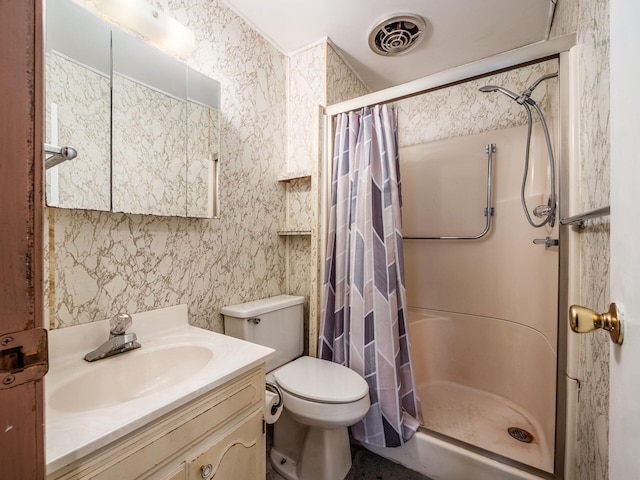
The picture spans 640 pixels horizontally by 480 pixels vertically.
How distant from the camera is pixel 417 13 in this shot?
1.44 meters

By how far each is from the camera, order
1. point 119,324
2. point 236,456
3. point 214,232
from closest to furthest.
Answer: point 236,456, point 119,324, point 214,232

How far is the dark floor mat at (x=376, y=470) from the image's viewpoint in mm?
1288

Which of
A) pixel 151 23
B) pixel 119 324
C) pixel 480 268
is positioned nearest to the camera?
pixel 119 324

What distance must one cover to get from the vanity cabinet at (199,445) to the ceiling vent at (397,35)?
5.94 ft

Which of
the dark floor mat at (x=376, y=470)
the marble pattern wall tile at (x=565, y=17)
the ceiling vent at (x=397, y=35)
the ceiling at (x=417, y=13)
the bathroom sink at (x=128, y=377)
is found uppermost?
the ceiling at (x=417, y=13)

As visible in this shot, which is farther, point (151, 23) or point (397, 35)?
point (397, 35)

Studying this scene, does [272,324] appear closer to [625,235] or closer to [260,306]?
[260,306]

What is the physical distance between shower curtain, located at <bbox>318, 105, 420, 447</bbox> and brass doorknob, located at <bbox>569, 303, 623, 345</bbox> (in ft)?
3.12

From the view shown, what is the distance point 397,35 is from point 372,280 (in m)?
1.42

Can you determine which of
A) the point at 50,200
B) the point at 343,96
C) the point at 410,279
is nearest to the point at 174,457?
the point at 50,200

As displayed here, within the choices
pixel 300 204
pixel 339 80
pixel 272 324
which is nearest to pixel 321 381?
pixel 272 324

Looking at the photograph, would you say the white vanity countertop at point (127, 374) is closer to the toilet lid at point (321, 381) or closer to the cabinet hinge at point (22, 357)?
the cabinet hinge at point (22, 357)

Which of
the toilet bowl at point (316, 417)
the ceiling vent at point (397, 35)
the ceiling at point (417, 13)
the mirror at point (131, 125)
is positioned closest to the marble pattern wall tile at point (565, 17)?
the ceiling at point (417, 13)

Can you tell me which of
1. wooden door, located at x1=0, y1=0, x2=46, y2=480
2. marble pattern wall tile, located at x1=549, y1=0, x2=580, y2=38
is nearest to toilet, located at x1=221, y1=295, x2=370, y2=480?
wooden door, located at x1=0, y1=0, x2=46, y2=480
